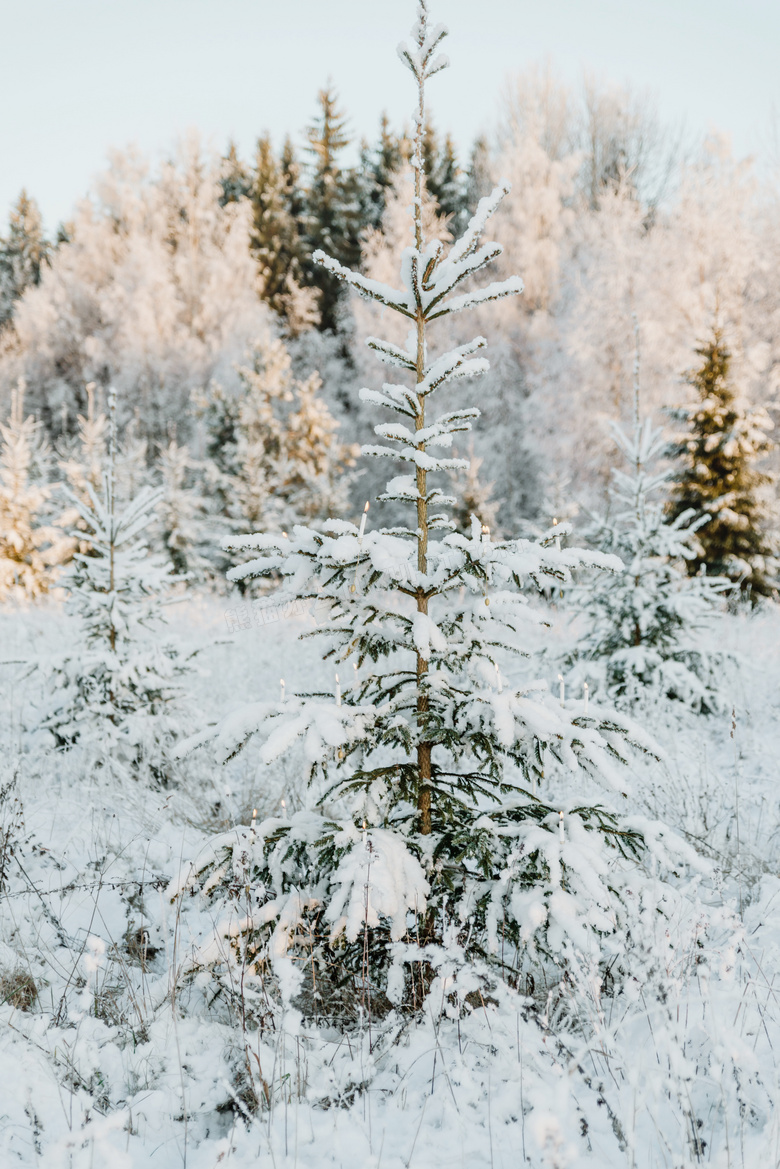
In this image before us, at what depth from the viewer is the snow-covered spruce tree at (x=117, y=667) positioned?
15.3 ft

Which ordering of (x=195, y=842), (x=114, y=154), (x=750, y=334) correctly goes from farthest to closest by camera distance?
(x=114, y=154) < (x=750, y=334) < (x=195, y=842)

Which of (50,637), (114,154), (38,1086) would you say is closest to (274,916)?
(38,1086)

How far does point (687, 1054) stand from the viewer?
218 centimetres

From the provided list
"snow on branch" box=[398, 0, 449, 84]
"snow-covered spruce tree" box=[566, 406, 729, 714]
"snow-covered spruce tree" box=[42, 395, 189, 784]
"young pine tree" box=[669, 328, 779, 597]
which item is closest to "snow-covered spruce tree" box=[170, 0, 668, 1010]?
"snow on branch" box=[398, 0, 449, 84]

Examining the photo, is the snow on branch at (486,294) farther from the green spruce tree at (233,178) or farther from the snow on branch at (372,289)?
the green spruce tree at (233,178)

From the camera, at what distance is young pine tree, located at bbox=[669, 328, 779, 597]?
35.4 feet

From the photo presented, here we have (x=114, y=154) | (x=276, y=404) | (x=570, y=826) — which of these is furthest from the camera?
(x=114, y=154)

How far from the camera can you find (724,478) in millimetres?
10953

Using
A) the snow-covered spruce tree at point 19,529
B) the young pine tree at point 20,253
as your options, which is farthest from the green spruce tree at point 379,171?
the snow-covered spruce tree at point 19,529

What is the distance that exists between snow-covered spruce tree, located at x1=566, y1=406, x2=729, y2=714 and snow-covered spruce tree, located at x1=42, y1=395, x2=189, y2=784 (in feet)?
11.2

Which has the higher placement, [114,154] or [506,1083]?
[114,154]

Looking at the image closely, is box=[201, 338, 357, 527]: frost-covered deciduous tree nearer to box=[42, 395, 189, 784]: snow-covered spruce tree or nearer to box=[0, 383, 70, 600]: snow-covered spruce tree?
box=[0, 383, 70, 600]: snow-covered spruce tree

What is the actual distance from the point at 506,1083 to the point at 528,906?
604 mm

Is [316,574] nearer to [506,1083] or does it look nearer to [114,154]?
[506,1083]
